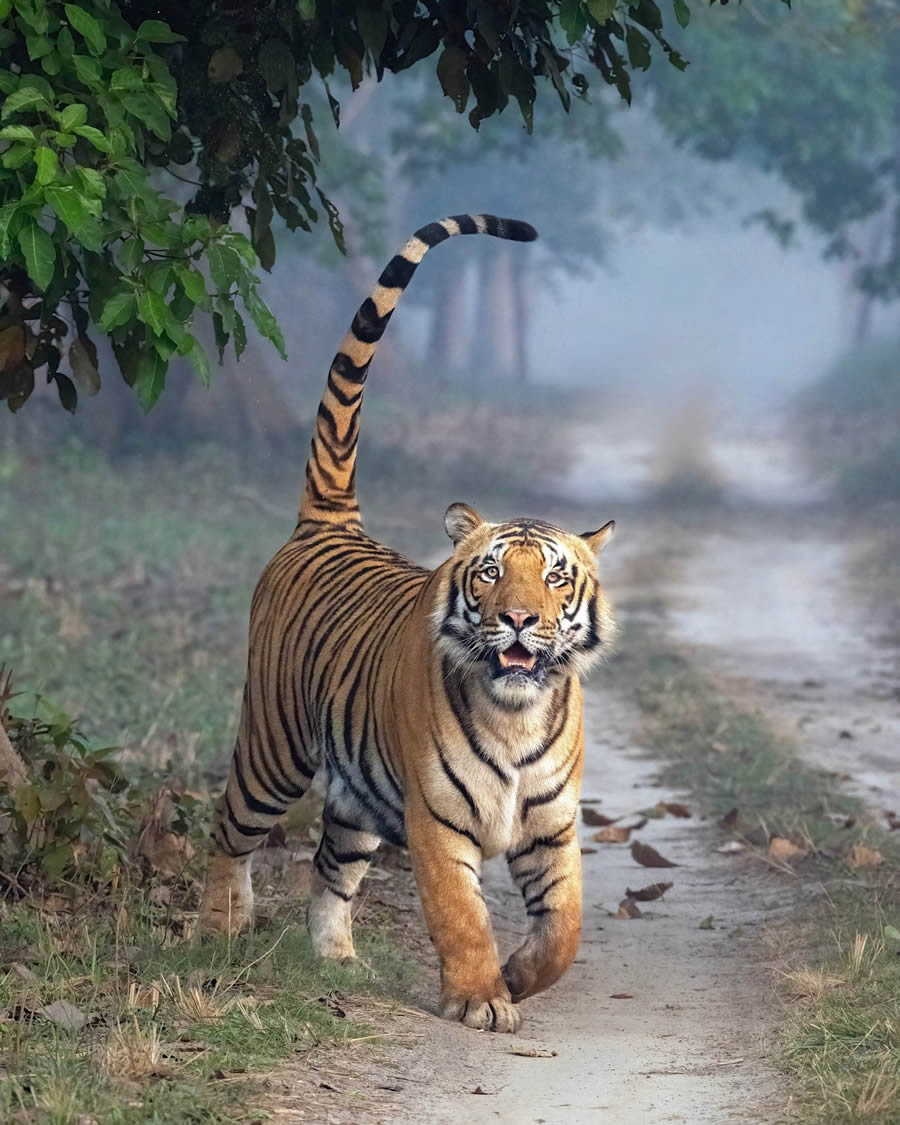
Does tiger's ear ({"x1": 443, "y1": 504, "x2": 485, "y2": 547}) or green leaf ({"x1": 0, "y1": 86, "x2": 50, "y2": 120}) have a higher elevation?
green leaf ({"x1": 0, "y1": 86, "x2": 50, "y2": 120})

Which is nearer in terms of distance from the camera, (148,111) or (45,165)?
(45,165)

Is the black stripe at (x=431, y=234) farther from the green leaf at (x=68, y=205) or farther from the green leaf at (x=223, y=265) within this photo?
the green leaf at (x=68, y=205)

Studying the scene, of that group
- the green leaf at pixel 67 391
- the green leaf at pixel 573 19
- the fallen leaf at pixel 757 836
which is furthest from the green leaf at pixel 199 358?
the fallen leaf at pixel 757 836

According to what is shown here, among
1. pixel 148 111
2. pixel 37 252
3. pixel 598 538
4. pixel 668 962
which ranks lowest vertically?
pixel 668 962

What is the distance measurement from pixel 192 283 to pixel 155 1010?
153cm

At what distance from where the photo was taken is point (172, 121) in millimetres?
5043

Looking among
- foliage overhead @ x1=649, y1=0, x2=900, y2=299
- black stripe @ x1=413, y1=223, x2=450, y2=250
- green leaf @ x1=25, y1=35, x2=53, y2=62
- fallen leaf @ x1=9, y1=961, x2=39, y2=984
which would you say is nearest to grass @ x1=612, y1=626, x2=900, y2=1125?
fallen leaf @ x1=9, y1=961, x2=39, y2=984

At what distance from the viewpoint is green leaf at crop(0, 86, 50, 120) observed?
12.8ft

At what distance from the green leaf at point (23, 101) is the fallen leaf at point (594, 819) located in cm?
388

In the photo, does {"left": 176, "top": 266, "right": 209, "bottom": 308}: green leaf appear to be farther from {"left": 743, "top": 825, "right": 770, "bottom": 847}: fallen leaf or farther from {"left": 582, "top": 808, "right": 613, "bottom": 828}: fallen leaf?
{"left": 582, "top": 808, "right": 613, "bottom": 828}: fallen leaf

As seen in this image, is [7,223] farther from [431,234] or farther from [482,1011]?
[482,1011]

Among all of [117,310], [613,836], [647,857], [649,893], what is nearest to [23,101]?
[117,310]

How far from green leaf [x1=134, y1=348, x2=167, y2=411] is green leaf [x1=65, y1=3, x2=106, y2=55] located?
25.8 inches

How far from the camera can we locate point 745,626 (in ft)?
42.9
